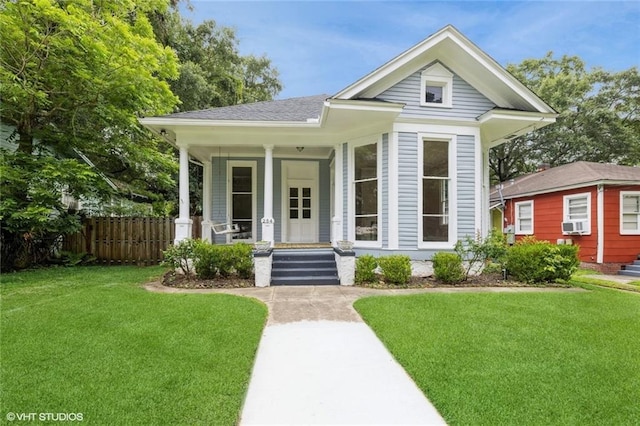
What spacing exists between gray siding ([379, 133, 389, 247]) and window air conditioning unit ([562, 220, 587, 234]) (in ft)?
27.4

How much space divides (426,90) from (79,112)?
9.49m

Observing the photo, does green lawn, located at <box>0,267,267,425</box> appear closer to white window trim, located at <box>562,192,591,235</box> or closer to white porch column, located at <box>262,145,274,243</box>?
white porch column, located at <box>262,145,274,243</box>

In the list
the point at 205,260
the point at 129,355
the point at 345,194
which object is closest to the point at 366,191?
the point at 345,194

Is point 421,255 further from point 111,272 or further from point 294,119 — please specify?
point 111,272

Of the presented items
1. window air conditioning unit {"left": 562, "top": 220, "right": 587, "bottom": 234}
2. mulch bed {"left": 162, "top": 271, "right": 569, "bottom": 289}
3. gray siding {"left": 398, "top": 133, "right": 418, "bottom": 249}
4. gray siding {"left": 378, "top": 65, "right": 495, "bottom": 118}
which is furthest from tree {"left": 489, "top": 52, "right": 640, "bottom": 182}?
mulch bed {"left": 162, "top": 271, "right": 569, "bottom": 289}

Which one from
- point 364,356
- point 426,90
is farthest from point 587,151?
point 364,356

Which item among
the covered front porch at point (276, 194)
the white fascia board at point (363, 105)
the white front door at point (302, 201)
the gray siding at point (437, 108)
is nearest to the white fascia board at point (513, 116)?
the gray siding at point (437, 108)

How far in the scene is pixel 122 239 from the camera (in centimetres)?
1001

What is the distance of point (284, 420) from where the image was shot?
2.28 metres

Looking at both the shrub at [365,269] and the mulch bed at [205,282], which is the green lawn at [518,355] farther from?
the mulch bed at [205,282]

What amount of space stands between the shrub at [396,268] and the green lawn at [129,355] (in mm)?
2942

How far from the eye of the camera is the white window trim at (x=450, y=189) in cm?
757

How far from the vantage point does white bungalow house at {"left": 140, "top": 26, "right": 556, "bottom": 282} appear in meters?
7.43

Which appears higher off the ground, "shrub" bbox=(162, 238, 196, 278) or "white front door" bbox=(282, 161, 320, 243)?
"white front door" bbox=(282, 161, 320, 243)
